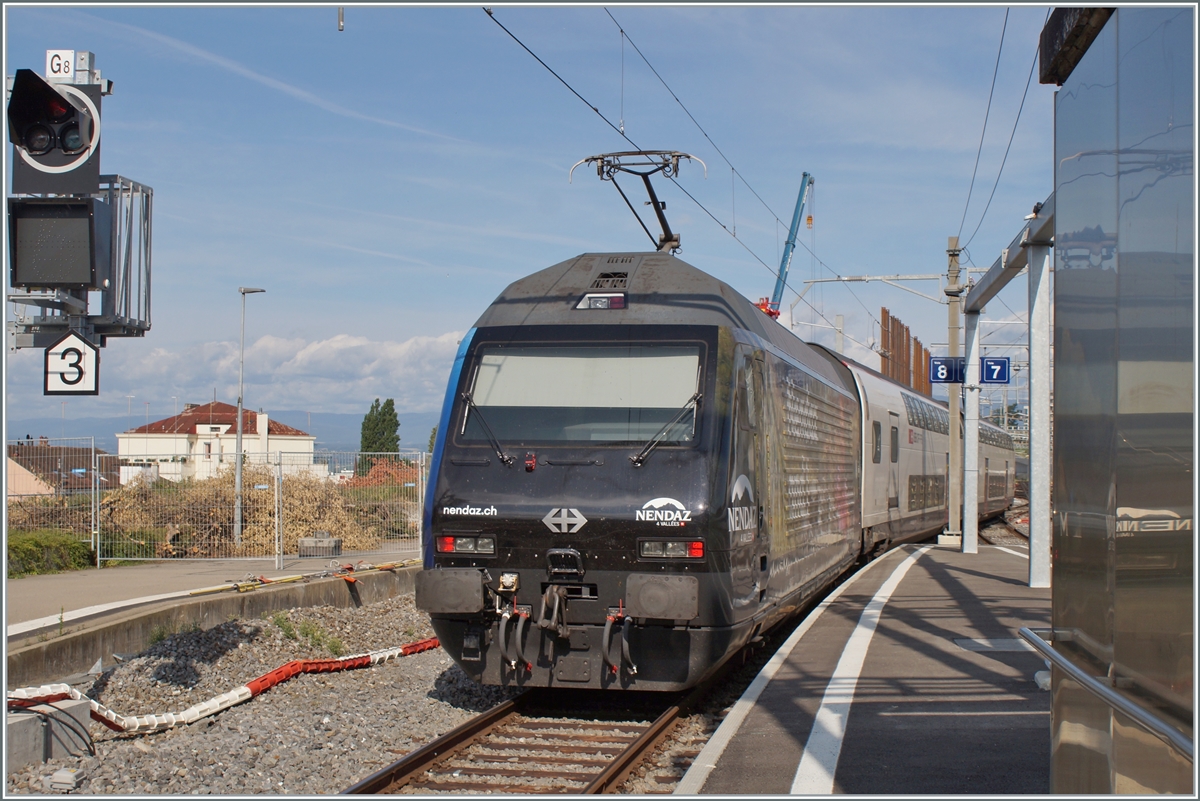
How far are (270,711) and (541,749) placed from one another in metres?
2.70

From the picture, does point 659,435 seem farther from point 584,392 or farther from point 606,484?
point 584,392

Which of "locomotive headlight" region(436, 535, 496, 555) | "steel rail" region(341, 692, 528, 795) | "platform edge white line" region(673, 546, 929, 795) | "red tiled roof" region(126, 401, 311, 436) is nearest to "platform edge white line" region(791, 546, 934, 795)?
"platform edge white line" region(673, 546, 929, 795)

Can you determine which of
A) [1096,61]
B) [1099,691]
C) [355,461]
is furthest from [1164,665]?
[355,461]

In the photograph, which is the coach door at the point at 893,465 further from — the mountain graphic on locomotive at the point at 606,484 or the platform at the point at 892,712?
the mountain graphic on locomotive at the point at 606,484

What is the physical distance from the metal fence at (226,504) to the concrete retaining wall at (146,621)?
239cm

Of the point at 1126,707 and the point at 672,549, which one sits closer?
the point at 1126,707

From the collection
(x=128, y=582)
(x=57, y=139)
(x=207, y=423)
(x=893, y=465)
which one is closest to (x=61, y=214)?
(x=57, y=139)

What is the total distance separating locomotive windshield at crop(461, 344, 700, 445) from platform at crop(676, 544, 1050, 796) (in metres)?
2.08

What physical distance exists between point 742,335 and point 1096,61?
4.93 metres

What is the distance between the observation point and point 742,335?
26.9ft

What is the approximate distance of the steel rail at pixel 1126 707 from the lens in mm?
2357

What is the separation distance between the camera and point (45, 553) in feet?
51.1

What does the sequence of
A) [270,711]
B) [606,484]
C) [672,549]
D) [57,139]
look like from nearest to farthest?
1. [57,139]
2. [672,549]
3. [606,484]
4. [270,711]

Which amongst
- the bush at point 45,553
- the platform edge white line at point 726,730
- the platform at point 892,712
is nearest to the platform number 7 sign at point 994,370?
the platform at point 892,712
